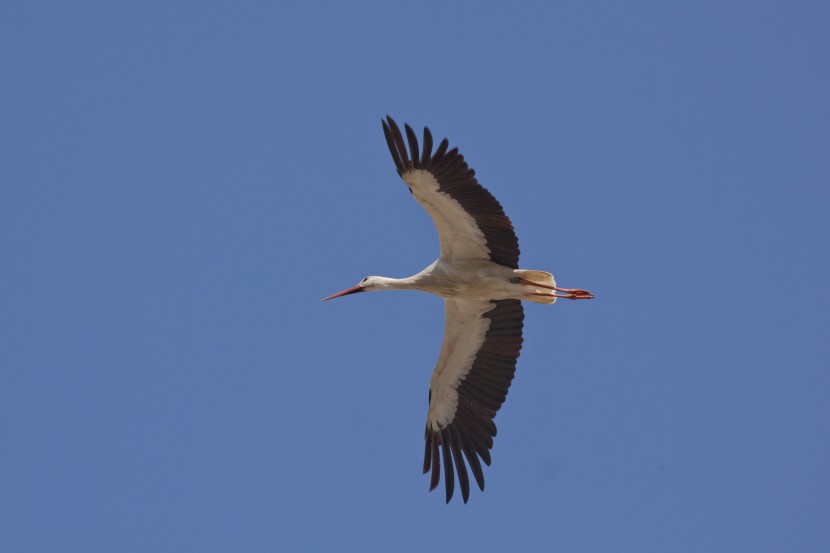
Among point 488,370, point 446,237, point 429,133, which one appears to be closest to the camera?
point 429,133

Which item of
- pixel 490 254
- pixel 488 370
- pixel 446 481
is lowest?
pixel 446 481

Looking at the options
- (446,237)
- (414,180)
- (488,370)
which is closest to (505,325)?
(488,370)

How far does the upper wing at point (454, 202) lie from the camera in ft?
35.3

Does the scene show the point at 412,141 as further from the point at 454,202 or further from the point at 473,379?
the point at 473,379

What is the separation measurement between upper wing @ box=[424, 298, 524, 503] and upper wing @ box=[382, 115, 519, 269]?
0.78 metres

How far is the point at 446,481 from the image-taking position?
12.1m

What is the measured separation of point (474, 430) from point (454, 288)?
154 centimetres

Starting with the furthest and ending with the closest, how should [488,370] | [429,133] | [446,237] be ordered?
[488,370], [446,237], [429,133]

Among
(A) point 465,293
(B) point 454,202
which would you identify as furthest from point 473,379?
(B) point 454,202

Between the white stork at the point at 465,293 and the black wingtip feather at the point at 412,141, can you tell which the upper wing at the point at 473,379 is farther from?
the black wingtip feather at the point at 412,141

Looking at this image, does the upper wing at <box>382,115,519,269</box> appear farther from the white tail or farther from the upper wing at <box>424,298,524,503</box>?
the upper wing at <box>424,298,524,503</box>

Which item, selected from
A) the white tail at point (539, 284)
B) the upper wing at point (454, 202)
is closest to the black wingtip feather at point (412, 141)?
the upper wing at point (454, 202)

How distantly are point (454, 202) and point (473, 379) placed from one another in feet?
7.15

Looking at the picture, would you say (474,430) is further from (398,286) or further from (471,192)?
(471,192)
